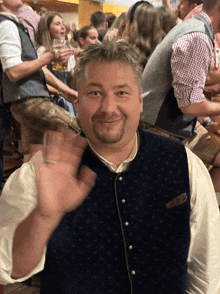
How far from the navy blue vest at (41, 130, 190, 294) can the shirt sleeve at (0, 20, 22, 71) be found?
101cm

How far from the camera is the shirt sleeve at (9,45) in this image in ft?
5.59

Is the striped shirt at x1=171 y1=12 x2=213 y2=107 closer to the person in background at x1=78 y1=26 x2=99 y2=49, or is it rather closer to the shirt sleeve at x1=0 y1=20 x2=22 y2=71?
the shirt sleeve at x1=0 y1=20 x2=22 y2=71

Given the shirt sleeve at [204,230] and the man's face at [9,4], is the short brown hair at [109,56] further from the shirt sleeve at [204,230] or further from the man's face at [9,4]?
the man's face at [9,4]

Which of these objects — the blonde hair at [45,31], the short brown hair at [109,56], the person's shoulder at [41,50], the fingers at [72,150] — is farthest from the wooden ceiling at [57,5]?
the fingers at [72,150]

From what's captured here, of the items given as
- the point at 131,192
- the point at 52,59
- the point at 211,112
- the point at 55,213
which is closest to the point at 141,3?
the point at 52,59

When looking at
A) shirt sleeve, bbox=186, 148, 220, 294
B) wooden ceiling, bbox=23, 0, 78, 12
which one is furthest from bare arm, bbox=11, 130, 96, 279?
wooden ceiling, bbox=23, 0, 78, 12

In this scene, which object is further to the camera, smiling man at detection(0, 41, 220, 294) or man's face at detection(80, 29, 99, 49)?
man's face at detection(80, 29, 99, 49)

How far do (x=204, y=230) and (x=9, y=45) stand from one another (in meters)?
1.39

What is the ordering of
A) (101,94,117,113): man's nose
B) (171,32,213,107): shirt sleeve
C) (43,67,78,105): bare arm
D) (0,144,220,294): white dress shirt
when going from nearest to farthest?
(101,94,117,113): man's nose, (0,144,220,294): white dress shirt, (171,32,213,107): shirt sleeve, (43,67,78,105): bare arm

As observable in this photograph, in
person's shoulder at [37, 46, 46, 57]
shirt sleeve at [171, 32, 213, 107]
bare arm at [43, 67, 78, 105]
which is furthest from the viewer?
person's shoulder at [37, 46, 46, 57]

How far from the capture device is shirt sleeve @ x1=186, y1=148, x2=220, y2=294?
3.34 feet

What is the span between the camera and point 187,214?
1.01 meters

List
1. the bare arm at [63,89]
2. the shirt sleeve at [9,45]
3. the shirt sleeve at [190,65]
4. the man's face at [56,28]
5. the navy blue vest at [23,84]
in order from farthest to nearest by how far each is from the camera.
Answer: the man's face at [56,28] → the bare arm at [63,89] → the navy blue vest at [23,84] → the shirt sleeve at [9,45] → the shirt sleeve at [190,65]

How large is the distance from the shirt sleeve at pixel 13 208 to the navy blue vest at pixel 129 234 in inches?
5.6
